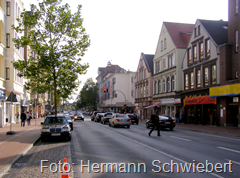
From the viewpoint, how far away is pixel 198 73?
34.9 meters

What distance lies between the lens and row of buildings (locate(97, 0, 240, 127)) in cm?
2784

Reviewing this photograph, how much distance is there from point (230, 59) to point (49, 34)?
62.7 ft

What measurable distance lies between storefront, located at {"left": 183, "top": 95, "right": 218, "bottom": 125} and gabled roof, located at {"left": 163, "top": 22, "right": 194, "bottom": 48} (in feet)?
36.3

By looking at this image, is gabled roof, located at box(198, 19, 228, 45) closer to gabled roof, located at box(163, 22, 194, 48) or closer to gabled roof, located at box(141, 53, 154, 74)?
gabled roof, located at box(163, 22, 194, 48)

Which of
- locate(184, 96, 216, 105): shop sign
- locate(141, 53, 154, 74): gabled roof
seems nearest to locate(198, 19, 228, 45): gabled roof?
locate(184, 96, 216, 105): shop sign

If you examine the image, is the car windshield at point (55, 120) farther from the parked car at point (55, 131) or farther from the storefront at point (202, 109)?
the storefront at point (202, 109)

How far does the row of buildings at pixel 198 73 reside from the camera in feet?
91.4

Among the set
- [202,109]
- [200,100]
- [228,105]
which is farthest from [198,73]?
[228,105]

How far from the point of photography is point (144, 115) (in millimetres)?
58594


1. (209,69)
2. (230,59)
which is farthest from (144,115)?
(230,59)

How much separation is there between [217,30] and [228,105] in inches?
434

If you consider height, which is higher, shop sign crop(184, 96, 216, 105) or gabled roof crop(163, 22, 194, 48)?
gabled roof crop(163, 22, 194, 48)

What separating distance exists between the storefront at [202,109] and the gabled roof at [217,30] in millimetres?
7101

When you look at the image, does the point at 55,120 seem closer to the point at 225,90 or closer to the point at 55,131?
the point at 55,131
